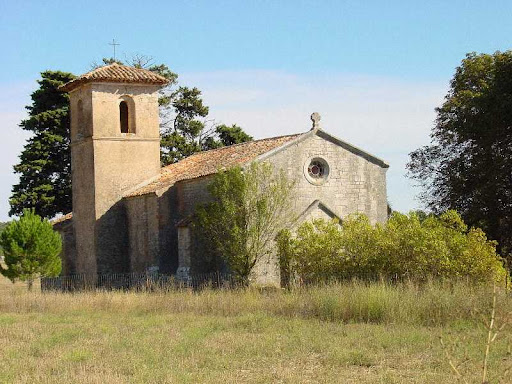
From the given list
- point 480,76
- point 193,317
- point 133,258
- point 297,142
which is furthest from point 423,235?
point 480,76

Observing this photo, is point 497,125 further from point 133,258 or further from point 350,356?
point 350,356

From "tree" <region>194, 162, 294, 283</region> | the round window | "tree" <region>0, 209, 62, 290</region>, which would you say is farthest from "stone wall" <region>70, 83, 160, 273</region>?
the round window

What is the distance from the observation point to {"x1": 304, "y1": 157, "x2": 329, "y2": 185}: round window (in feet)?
92.2

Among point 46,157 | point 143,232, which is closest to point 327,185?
point 143,232

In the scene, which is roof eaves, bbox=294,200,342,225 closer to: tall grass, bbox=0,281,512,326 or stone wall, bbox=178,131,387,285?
stone wall, bbox=178,131,387,285

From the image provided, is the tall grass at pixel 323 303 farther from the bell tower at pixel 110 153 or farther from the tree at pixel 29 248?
the bell tower at pixel 110 153

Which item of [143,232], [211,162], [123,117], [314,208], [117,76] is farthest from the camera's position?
[123,117]

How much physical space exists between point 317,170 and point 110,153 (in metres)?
8.87

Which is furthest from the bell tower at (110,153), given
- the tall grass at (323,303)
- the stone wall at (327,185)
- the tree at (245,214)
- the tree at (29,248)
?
the tall grass at (323,303)

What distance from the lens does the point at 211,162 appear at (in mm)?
30297

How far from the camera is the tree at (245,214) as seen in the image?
85.5 feet

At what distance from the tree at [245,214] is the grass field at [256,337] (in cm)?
482

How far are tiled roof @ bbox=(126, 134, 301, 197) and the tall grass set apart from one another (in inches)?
288

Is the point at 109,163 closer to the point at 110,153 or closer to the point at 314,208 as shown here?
the point at 110,153
